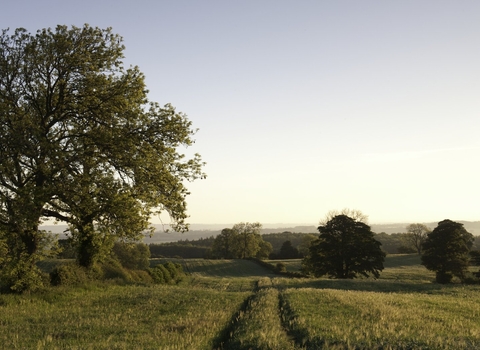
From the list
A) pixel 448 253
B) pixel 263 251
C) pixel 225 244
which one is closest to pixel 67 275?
pixel 448 253

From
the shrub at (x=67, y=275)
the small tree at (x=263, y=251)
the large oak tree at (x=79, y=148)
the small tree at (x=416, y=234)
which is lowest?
the small tree at (x=263, y=251)

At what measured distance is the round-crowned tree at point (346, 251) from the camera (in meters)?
57.7

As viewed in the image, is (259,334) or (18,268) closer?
(259,334)

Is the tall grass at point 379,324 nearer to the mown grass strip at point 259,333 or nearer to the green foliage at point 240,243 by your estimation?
the mown grass strip at point 259,333

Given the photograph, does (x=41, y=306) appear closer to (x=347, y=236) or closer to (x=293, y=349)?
(x=293, y=349)

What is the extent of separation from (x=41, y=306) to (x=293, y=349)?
13.7 metres

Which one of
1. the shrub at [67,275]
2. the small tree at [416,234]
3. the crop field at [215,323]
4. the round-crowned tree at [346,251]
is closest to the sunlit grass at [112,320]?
the crop field at [215,323]

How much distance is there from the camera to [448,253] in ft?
177

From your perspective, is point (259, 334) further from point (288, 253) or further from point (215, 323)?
point (288, 253)

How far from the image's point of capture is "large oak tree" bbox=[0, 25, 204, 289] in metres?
19.6

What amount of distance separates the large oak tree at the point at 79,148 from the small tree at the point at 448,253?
153 feet

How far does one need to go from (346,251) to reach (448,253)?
1473 centimetres

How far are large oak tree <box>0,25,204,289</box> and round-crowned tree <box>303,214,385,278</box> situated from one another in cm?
4190

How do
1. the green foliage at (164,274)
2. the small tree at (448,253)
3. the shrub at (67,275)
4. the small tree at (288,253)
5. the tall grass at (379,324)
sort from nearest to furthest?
the tall grass at (379,324) → the shrub at (67,275) → the green foliage at (164,274) → the small tree at (448,253) → the small tree at (288,253)
